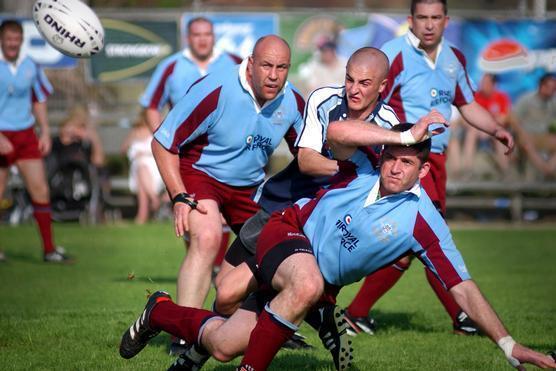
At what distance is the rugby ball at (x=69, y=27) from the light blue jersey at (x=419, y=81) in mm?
2392

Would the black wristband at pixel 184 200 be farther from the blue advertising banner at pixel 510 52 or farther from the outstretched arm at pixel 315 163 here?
the blue advertising banner at pixel 510 52

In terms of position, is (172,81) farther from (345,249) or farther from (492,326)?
(492,326)

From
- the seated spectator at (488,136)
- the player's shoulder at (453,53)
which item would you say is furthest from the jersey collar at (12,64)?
the seated spectator at (488,136)

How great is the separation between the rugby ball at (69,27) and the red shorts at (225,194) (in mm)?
1606

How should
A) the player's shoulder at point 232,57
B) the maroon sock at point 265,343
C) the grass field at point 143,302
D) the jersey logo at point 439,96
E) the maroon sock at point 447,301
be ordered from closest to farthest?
the maroon sock at point 265,343, the grass field at point 143,302, the maroon sock at point 447,301, the jersey logo at point 439,96, the player's shoulder at point 232,57

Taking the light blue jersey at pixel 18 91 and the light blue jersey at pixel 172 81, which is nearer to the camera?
the light blue jersey at pixel 172 81

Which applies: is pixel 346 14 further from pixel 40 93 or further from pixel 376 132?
pixel 376 132

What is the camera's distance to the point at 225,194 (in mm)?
7066

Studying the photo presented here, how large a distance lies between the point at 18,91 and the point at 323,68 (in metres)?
5.38

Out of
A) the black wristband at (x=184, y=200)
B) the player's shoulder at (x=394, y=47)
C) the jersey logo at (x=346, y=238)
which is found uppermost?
the player's shoulder at (x=394, y=47)

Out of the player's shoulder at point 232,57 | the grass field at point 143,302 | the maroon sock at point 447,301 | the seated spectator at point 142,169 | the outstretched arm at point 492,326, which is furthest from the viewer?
the seated spectator at point 142,169

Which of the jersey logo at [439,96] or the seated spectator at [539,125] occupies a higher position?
the jersey logo at [439,96]

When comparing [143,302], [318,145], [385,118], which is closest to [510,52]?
[143,302]

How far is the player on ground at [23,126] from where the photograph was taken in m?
11.9
